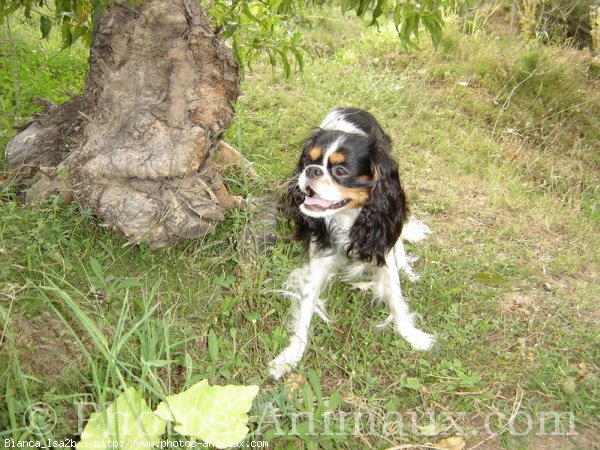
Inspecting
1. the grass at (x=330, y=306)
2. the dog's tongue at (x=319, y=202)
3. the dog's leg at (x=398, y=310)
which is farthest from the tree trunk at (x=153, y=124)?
the dog's leg at (x=398, y=310)

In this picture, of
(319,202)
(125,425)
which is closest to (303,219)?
(319,202)

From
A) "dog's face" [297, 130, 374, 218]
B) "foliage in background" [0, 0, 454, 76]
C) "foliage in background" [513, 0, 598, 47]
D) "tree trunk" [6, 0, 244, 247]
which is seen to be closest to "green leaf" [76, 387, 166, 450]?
"tree trunk" [6, 0, 244, 247]

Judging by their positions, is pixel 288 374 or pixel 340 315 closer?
pixel 288 374

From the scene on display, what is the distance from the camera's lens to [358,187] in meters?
2.80

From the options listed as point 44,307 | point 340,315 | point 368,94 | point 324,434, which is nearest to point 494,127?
point 368,94

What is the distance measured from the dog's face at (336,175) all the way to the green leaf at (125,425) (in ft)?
4.14

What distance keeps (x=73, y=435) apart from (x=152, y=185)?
1313mm

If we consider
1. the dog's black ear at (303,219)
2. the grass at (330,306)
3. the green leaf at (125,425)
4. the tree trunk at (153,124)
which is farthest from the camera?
the dog's black ear at (303,219)

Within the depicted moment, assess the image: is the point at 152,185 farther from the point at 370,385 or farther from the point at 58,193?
the point at 370,385

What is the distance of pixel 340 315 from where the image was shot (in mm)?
3012

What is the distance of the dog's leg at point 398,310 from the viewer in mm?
2844

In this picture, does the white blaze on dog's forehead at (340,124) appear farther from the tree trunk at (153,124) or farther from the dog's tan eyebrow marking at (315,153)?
the tree trunk at (153,124)

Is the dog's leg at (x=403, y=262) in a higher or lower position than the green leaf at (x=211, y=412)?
A: lower

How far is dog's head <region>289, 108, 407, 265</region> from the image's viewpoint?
273cm
